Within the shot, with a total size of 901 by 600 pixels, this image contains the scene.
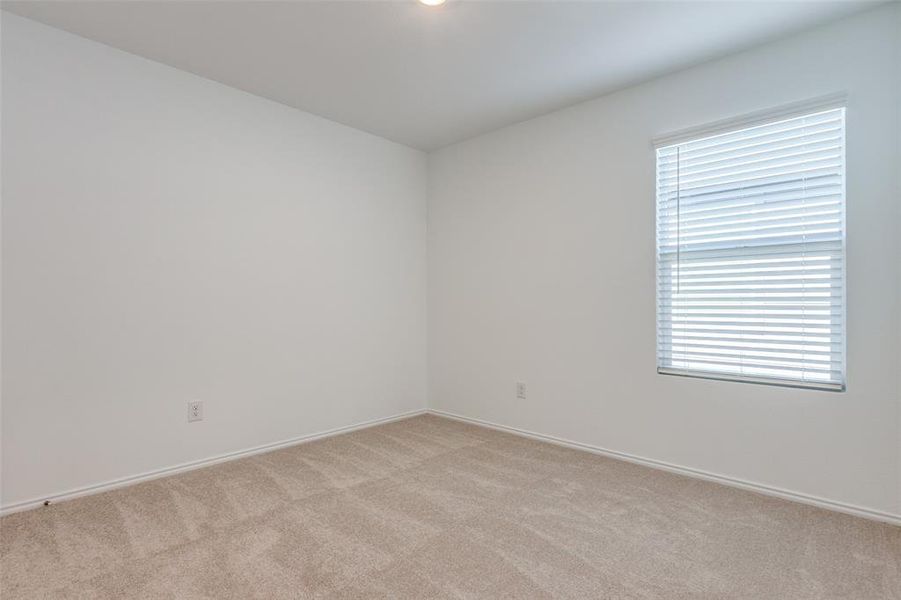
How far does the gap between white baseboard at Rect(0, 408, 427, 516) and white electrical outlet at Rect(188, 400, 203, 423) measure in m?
0.27

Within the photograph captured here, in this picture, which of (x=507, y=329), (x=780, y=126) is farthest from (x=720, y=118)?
(x=507, y=329)

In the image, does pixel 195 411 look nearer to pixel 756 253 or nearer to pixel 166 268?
pixel 166 268

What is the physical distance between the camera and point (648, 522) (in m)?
2.17

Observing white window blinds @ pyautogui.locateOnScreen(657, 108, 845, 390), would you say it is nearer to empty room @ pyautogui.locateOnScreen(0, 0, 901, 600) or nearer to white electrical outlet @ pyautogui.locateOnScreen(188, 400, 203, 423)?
empty room @ pyautogui.locateOnScreen(0, 0, 901, 600)

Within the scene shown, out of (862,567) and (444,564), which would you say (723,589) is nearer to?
(862,567)

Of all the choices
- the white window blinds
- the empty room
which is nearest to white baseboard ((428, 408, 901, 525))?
the empty room

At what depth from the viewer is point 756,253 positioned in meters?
2.55

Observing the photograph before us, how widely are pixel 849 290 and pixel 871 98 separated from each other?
3.08 ft

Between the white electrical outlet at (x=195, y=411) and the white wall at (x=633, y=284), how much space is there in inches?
80.2

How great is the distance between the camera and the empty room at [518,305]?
1966 millimetres

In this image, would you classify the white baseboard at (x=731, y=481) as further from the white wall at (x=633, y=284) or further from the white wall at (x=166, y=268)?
the white wall at (x=166, y=268)

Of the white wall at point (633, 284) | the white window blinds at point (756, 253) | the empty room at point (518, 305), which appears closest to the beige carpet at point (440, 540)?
the empty room at point (518, 305)

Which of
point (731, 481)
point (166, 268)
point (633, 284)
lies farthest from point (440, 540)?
point (166, 268)

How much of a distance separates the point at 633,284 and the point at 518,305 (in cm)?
95
